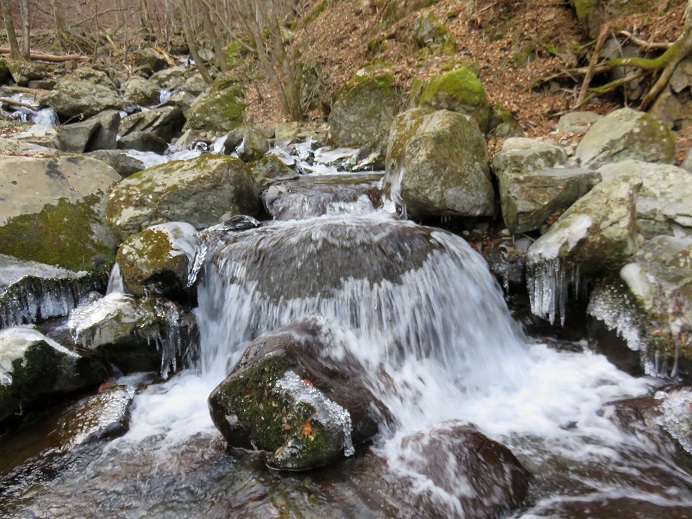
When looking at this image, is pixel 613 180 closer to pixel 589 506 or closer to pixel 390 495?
pixel 589 506

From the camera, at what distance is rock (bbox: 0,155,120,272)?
595 cm

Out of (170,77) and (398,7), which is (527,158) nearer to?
(398,7)

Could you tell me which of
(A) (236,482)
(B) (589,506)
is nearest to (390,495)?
(A) (236,482)

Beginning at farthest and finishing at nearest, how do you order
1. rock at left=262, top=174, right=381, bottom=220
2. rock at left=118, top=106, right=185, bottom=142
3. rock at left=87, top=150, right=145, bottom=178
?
rock at left=118, top=106, right=185, bottom=142
rock at left=87, top=150, right=145, bottom=178
rock at left=262, top=174, right=381, bottom=220

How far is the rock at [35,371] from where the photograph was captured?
3889mm

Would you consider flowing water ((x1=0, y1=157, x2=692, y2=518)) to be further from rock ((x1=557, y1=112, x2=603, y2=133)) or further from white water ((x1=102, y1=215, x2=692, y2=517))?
rock ((x1=557, y1=112, x2=603, y2=133))

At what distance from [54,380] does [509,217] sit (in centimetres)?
551

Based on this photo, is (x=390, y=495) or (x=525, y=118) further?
(x=525, y=118)

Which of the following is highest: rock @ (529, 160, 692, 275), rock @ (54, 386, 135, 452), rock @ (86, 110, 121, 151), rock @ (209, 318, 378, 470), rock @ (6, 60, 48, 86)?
rock @ (6, 60, 48, 86)

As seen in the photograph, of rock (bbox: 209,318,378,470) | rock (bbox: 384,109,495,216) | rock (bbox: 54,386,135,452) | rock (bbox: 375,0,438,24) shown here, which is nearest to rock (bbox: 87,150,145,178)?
rock (bbox: 54,386,135,452)

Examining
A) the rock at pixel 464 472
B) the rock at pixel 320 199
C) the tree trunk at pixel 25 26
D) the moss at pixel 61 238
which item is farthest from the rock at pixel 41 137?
the tree trunk at pixel 25 26

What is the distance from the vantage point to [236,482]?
3.11 m

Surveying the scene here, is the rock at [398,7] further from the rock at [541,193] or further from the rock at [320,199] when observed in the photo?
the rock at [541,193]

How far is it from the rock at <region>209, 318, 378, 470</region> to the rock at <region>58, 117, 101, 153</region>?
1014 centimetres
